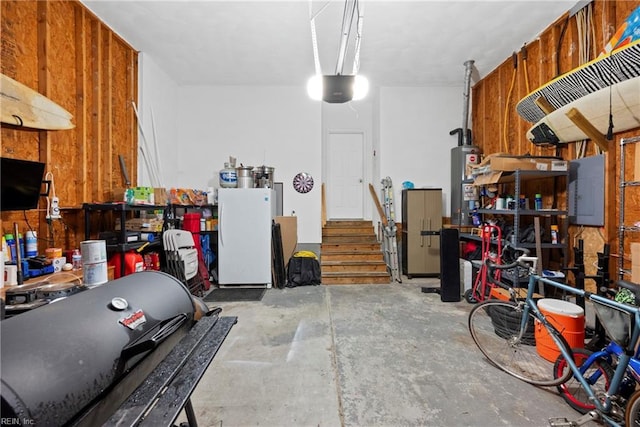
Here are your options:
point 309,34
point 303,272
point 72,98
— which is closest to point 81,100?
point 72,98

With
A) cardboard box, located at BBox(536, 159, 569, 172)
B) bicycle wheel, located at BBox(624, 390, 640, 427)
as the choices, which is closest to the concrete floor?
bicycle wheel, located at BBox(624, 390, 640, 427)

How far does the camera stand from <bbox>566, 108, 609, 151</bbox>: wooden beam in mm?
2646

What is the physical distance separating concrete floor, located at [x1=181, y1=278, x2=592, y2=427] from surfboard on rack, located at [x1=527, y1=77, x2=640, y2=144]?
2.33 m

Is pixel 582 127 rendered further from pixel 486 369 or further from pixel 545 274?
pixel 486 369

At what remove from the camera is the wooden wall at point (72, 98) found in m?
2.42

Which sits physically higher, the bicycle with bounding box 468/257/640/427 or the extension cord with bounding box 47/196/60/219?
the extension cord with bounding box 47/196/60/219

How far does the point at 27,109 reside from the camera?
2.33m

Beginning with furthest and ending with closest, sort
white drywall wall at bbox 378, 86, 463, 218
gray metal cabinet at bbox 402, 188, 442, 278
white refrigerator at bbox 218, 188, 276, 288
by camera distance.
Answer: white drywall wall at bbox 378, 86, 463, 218
gray metal cabinet at bbox 402, 188, 442, 278
white refrigerator at bbox 218, 188, 276, 288

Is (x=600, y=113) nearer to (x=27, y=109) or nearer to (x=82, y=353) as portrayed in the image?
(x=82, y=353)

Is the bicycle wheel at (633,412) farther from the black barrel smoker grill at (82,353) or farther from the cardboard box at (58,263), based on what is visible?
the cardboard box at (58,263)

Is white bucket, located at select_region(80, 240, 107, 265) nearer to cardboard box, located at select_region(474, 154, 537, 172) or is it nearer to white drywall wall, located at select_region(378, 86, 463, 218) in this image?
cardboard box, located at select_region(474, 154, 537, 172)

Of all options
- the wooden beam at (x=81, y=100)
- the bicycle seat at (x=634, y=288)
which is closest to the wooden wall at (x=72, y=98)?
the wooden beam at (x=81, y=100)

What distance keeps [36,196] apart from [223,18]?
270 centimetres

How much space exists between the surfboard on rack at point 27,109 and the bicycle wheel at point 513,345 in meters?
4.19
